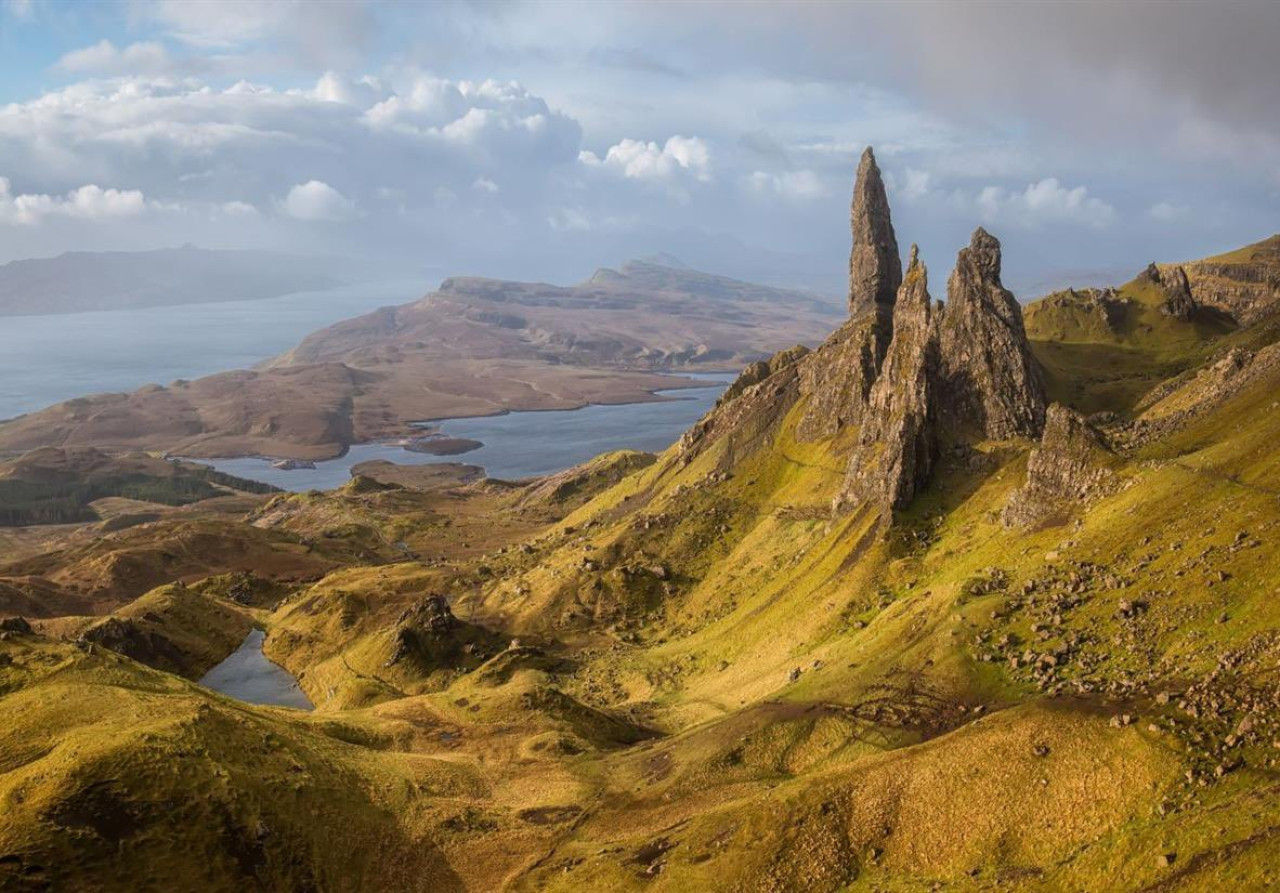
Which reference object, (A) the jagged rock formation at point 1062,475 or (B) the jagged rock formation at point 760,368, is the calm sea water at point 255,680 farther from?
(A) the jagged rock formation at point 1062,475

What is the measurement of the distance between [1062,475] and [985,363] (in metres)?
45.1

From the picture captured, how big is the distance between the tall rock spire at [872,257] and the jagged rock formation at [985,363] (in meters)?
36.8

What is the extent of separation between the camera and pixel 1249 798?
1694 inches

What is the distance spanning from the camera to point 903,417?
122 m

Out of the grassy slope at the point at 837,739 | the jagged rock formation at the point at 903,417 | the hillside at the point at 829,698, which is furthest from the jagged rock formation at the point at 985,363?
the grassy slope at the point at 837,739

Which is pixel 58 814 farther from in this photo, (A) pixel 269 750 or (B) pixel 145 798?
(A) pixel 269 750

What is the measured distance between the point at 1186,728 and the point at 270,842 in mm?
63008

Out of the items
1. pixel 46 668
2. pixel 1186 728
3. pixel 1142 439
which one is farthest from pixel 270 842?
pixel 1142 439

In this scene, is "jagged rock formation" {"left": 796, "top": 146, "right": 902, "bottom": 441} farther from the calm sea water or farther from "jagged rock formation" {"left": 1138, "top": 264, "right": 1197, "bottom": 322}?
the calm sea water

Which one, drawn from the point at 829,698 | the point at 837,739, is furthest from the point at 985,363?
the point at 837,739

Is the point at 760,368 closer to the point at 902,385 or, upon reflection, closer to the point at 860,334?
the point at 860,334

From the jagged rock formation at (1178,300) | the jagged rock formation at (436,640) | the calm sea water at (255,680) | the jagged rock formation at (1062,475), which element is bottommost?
the calm sea water at (255,680)

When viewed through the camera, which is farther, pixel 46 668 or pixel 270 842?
pixel 46 668

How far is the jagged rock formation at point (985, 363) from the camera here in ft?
431
